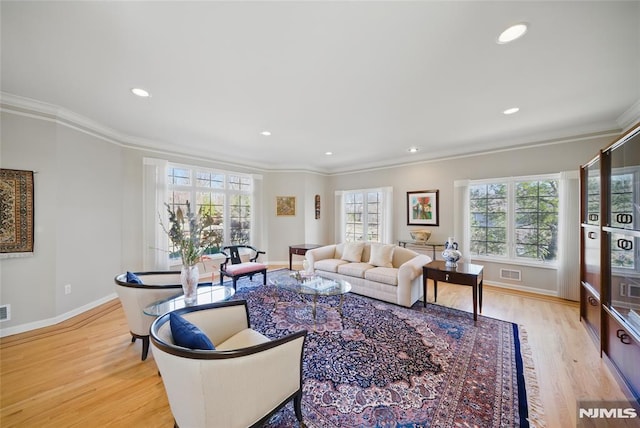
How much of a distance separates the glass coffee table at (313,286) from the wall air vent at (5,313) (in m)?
2.98

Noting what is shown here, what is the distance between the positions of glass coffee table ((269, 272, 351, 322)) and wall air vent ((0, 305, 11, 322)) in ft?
9.77

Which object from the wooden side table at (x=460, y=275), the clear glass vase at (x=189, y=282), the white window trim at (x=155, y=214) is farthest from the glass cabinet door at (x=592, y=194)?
the white window trim at (x=155, y=214)

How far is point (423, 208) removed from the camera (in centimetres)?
527

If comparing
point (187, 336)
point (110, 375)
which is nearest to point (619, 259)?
point (187, 336)

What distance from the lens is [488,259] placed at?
14.8 feet

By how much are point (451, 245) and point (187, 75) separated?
3.98 metres

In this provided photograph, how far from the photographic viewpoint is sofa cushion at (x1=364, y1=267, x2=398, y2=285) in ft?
11.7

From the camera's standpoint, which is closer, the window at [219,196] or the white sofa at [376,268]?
the white sofa at [376,268]

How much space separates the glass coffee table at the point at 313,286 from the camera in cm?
292

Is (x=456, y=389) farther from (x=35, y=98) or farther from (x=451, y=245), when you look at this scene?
(x=35, y=98)

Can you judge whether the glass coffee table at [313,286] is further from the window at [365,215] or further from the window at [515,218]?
the window at [515,218]

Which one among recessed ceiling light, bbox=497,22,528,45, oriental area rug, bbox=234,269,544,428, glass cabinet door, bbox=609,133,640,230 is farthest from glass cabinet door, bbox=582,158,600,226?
recessed ceiling light, bbox=497,22,528,45

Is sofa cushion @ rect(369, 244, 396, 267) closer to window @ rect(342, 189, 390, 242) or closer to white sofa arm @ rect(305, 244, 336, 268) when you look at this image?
white sofa arm @ rect(305, 244, 336, 268)

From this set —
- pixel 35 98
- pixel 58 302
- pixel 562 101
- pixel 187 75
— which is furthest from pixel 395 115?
pixel 58 302
